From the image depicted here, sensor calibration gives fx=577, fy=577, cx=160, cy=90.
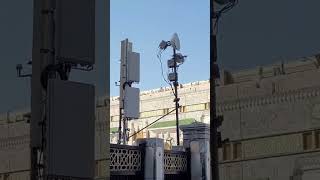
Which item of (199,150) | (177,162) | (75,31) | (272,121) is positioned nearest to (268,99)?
(272,121)

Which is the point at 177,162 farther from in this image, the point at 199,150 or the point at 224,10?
the point at 224,10

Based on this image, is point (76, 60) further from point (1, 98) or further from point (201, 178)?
point (201, 178)

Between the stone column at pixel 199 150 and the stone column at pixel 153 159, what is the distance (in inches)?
20.5

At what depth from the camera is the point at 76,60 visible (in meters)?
1.78

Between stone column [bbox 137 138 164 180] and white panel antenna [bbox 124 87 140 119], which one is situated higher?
white panel antenna [bbox 124 87 140 119]

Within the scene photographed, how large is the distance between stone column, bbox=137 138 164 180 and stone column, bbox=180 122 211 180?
0.52 metres

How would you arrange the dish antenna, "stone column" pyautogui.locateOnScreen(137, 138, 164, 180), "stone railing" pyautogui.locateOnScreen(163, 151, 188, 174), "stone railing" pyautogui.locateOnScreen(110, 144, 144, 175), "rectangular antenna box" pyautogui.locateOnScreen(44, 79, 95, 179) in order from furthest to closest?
the dish antenna
"stone railing" pyautogui.locateOnScreen(163, 151, 188, 174)
"stone column" pyautogui.locateOnScreen(137, 138, 164, 180)
"stone railing" pyautogui.locateOnScreen(110, 144, 144, 175)
"rectangular antenna box" pyautogui.locateOnScreen(44, 79, 95, 179)

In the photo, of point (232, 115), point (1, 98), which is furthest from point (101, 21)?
point (232, 115)

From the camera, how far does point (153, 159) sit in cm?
555

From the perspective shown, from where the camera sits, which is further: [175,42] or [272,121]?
[175,42]

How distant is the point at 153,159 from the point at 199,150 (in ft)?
2.59

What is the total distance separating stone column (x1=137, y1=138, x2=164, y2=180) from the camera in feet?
18.0

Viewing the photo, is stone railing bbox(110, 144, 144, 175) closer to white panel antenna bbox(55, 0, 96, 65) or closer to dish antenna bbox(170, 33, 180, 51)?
dish antenna bbox(170, 33, 180, 51)

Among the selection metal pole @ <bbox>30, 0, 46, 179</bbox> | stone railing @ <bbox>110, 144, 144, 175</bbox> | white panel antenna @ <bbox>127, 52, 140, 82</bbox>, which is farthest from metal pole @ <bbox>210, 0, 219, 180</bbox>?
white panel antenna @ <bbox>127, 52, 140, 82</bbox>
